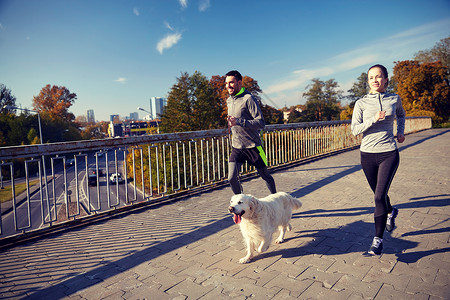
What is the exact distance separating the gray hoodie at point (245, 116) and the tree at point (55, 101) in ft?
323

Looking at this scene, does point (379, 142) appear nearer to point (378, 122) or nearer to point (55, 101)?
point (378, 122)

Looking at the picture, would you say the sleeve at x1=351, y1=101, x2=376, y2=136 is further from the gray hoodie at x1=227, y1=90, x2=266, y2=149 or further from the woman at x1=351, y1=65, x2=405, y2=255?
the gray hoodie at x1=227, y1=90, x2=266, y2=149

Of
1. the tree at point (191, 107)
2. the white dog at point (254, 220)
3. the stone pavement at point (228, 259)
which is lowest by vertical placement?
the stone pavement at point (228, 259)

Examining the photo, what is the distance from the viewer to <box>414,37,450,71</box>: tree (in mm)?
51188

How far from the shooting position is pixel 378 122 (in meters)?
3.09

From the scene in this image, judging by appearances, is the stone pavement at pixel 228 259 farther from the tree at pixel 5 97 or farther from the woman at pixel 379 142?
the tree at pixel 5 97

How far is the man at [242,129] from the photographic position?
3.87 m

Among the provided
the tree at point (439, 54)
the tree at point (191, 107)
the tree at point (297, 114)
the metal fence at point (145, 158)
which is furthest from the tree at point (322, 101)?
the metal fence at point (145, 158)

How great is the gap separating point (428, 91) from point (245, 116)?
52960 millimetres

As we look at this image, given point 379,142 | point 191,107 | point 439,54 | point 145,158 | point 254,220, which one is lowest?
point 254,220

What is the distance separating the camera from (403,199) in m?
4.99

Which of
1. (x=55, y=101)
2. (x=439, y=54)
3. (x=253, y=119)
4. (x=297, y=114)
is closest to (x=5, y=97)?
(x=55, y=101)

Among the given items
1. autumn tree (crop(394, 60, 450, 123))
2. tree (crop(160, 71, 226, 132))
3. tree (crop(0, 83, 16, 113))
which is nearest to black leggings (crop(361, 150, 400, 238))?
tree (crop(160, 71, 226, 132))

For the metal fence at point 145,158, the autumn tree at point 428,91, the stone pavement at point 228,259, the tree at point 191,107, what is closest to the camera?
the stone pavement at point 228,259
